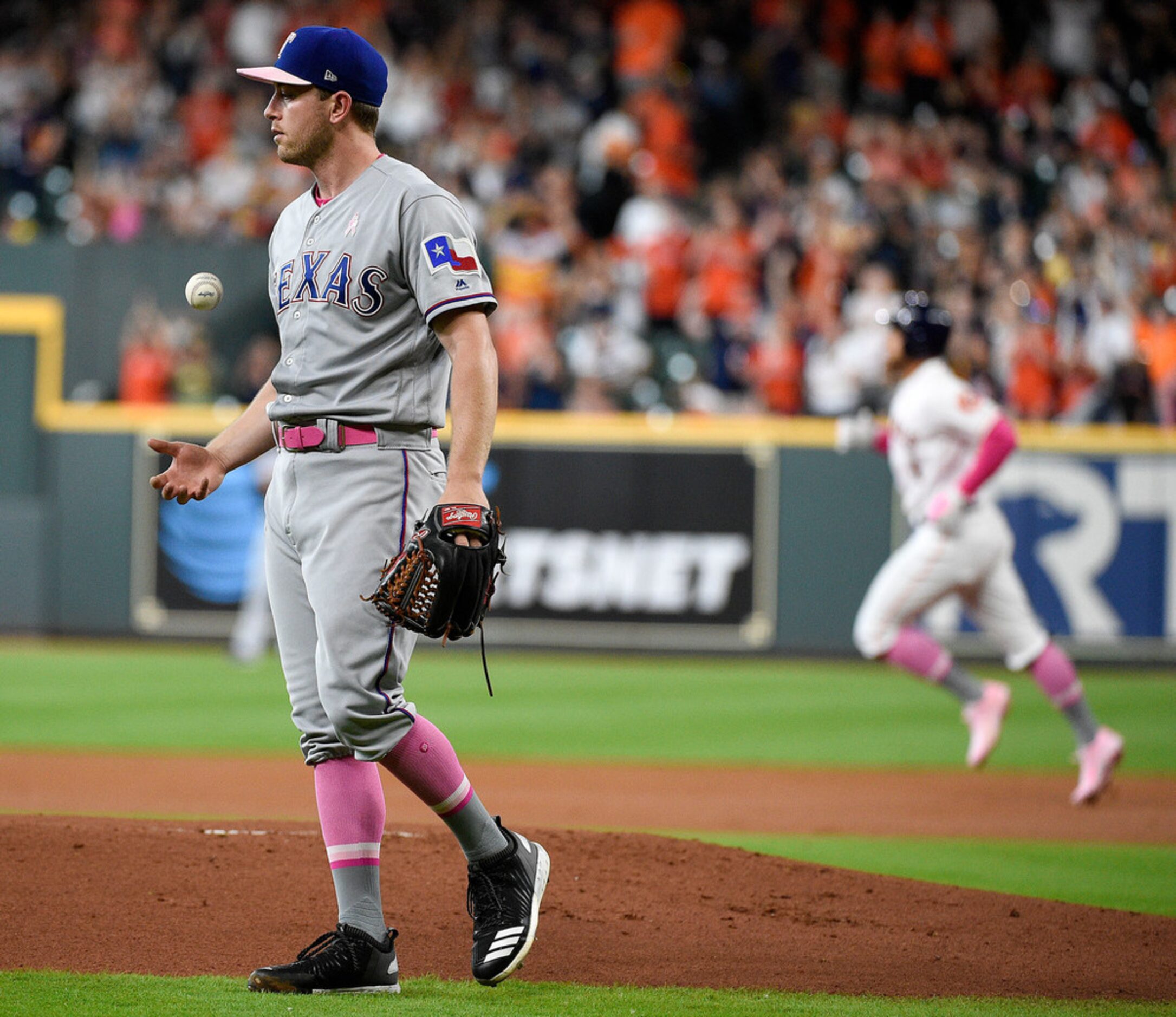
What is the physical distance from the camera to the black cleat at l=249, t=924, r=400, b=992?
3.78m

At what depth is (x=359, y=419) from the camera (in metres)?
3.87

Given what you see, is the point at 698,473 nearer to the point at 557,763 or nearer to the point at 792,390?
the point at 792,390

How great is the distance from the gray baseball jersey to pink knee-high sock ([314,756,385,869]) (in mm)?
833

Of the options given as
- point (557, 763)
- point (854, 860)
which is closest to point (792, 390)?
point (557, 763)

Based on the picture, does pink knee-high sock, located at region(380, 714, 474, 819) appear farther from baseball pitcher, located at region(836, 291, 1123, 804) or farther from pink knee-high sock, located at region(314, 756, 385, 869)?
baseball pitcher, located at region(836, 291, 1123, 804)

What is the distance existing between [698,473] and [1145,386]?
3.65m

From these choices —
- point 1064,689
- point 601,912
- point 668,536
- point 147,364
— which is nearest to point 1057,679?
point 1064,689

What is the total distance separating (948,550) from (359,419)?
458 cm

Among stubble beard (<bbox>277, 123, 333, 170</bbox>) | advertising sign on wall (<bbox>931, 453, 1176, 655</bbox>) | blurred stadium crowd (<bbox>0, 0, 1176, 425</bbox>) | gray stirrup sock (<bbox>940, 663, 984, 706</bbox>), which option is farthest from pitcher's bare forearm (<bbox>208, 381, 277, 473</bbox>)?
blurred stadium crowd (<bbox>0, 0, 1176, 425</bbox>)

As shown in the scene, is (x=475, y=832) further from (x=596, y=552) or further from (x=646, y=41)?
(x=646, y=41)

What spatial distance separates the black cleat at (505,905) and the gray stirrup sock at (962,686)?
4.20 metres

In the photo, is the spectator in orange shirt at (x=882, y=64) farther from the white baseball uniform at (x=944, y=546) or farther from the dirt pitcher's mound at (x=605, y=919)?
the dirt pitcher's mound at (x=605, y=919)

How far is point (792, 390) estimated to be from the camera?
1362 centimetres

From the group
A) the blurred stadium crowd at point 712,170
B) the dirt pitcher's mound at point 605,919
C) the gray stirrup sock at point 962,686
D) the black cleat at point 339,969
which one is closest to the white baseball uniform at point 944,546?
the gray stirrup sock at point 962,686
